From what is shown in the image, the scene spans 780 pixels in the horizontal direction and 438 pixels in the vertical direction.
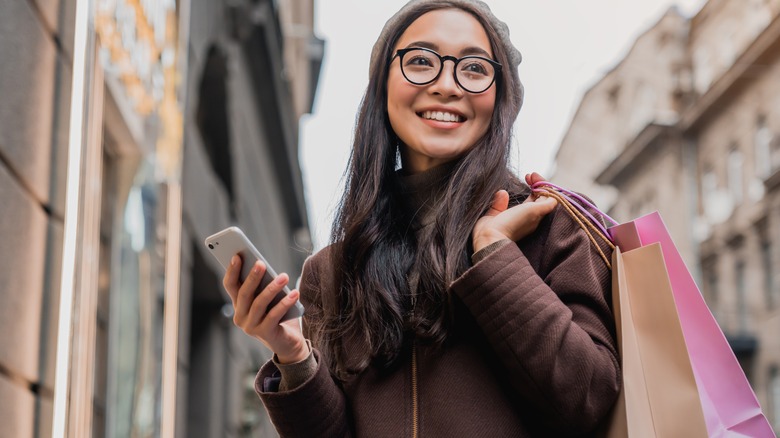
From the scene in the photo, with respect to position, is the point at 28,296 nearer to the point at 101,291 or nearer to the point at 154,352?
the point at 101,291

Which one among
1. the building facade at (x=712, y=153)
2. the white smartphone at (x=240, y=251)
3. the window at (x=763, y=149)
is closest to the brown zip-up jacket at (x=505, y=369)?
the white smartphone at (x=240, y=251)

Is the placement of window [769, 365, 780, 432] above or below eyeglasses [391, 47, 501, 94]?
below

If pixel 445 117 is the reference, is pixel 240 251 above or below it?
below

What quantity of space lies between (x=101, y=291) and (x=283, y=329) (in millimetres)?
3133

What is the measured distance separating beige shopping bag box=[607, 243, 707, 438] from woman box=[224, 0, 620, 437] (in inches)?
1.5

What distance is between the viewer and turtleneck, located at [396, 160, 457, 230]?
2432 millimetres

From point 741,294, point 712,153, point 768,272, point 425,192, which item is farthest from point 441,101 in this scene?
point 712,153

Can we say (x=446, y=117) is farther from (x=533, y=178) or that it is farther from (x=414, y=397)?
(x=414, y=397)

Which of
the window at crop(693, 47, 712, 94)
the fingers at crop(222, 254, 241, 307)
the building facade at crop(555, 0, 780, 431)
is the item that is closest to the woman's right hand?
the fingers at crop(222, 254, 241, 307)

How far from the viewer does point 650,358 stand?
215 cm

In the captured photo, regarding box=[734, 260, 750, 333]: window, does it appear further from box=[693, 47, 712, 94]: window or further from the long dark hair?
the long dark hair

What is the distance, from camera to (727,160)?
57.6 ft

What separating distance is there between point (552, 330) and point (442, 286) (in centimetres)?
25

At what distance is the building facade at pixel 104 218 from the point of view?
4012 millimetres
